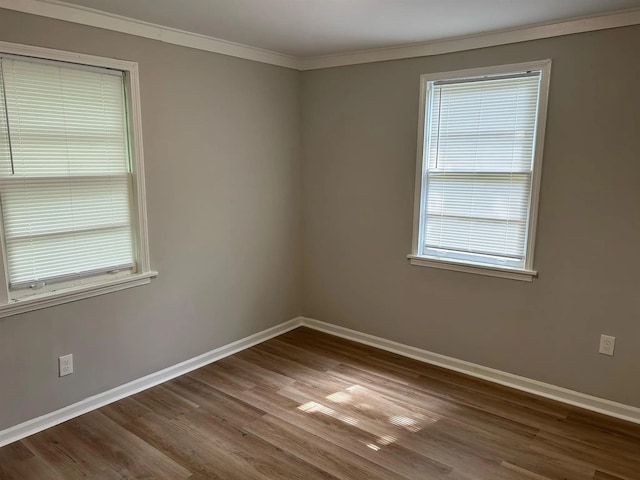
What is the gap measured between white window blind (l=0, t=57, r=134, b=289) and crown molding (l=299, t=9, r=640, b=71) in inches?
66.0

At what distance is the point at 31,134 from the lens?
2.41 m

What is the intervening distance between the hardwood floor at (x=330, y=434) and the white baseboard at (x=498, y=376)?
0.08 metres

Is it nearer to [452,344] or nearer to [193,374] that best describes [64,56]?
[193,374]

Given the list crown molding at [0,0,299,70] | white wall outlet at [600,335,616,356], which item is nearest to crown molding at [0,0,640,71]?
crown molding at [0,0,299,70]

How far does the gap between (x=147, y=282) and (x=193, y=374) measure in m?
0.79

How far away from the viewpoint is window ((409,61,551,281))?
2.89 m

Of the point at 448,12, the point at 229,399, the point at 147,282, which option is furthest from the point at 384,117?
the point at 229,399

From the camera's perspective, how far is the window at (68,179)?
2361 mm

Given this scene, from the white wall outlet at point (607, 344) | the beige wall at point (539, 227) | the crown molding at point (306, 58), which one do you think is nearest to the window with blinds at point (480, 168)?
the beige wall at point (539, 227)

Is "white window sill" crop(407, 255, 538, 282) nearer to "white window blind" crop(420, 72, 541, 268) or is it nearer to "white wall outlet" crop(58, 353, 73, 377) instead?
"white window blind" crop(420, 72, 541, 268)

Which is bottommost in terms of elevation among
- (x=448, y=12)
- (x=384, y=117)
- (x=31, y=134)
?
(x=31, y=134)

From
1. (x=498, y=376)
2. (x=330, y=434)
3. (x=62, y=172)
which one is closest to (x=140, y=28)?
(x=62, y=172)

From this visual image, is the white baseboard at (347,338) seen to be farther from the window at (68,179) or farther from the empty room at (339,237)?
the window at (68,179)

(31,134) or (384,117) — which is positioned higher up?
(384,117)
